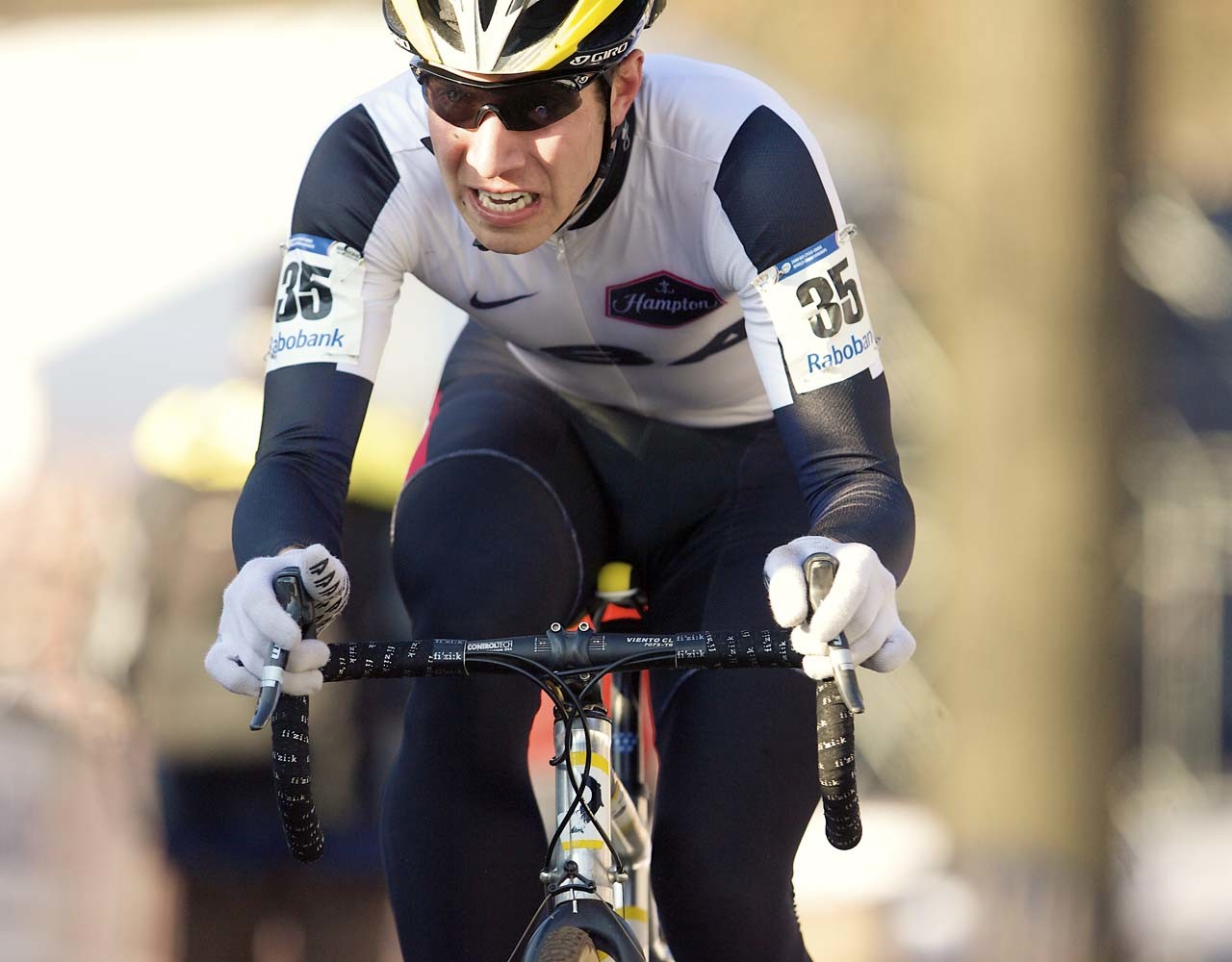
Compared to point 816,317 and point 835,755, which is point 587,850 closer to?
point 835,755

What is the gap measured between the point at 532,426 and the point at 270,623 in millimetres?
992

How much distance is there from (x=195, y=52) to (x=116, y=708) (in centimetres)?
368

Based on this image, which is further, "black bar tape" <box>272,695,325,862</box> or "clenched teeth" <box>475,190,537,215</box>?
A: "clenched teeth" <box>475,190,537,215</box>

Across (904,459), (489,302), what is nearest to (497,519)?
(489,302)

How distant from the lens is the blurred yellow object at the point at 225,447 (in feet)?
18.5

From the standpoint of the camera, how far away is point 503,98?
112 inches

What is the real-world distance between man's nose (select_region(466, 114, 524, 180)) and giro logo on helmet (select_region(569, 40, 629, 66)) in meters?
0.16

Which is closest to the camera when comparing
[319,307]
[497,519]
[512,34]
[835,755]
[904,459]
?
[835,755]

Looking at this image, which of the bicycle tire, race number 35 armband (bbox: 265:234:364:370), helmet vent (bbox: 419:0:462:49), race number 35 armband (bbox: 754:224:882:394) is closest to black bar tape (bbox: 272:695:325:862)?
the bicycle tire

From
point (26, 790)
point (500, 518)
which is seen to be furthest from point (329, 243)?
point (26, 790)

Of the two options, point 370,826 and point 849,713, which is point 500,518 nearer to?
point 849,713

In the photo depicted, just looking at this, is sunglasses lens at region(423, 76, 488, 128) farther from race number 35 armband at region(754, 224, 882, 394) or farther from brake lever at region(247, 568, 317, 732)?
brake lever at region(247, 568, 317, 732)

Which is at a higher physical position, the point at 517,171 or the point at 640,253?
the point at 517,171

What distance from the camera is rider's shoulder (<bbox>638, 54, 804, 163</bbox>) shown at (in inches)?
123
